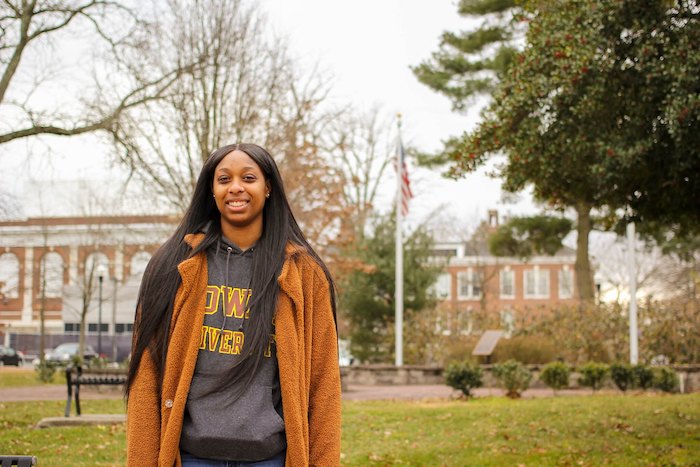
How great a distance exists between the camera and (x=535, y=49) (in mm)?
10477

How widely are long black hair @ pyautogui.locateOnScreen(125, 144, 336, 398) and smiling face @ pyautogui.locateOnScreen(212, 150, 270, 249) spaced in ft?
0.11

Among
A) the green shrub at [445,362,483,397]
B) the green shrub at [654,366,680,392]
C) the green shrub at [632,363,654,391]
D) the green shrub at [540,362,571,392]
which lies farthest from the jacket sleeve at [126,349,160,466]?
the green shrub at [654,366,680,392]

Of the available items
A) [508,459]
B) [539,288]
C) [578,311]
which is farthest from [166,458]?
[539,288]

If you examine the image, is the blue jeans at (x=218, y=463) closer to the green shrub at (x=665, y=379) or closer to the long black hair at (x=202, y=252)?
the long black hair at (x=202, y=252)

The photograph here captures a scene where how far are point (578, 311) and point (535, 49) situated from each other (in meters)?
17.5

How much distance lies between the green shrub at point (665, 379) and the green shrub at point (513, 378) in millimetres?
3168

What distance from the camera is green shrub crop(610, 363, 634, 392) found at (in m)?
19.7

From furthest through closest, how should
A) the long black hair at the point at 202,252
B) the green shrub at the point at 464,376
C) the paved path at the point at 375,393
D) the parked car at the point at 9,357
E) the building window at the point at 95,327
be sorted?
the building window at the point at 95,327
the parked car at the point at 9,357
the paved path at the point at 375,393
the green shrub at the point at 464,376
the long black hair at the point at 202,252

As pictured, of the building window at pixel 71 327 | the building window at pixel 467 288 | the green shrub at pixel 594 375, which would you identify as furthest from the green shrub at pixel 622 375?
the building window at pixel 71 327

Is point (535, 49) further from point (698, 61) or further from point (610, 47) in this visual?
point (698, 61)

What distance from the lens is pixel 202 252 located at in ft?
10.3

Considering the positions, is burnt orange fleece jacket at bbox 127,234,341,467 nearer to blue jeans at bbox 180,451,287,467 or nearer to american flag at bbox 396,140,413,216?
blue jeans at bbox 180,451,287,467

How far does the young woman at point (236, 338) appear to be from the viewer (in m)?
2.89

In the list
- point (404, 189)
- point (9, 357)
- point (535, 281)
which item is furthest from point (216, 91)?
point (535, 281)
